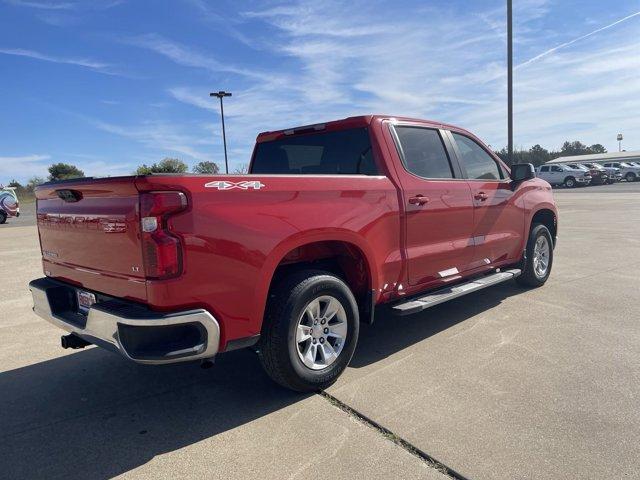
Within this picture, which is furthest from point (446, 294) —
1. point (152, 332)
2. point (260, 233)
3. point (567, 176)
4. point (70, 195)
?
point (567, 176)

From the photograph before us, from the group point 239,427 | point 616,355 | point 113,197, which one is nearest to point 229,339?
point 239,427

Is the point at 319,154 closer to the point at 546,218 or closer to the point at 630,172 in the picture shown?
the point at 546,218

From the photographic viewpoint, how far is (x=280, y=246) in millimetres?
3107

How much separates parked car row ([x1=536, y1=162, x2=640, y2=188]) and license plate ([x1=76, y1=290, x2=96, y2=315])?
38.1 m

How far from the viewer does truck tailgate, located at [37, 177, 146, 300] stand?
9.07ft

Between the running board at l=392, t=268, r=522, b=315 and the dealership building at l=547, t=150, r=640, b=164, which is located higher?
the dealership building at l=547, t=150, r=640, b=164

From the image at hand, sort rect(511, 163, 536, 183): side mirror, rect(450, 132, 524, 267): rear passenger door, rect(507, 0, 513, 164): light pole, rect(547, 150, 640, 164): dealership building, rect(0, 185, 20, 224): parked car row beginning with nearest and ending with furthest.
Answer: rect(450, 132, 524, 267): rear passenger door, rect(511, 163, 536, 183): side mirror, rect(507, 0, 513, 164): light pole, rect(0, 185, 20, 224): parked car row, rect(547, 150, 640, 164): dealership building

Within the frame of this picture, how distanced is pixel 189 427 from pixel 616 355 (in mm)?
3325

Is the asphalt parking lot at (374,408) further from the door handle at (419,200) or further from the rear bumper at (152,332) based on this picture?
the door handle at (419,200)

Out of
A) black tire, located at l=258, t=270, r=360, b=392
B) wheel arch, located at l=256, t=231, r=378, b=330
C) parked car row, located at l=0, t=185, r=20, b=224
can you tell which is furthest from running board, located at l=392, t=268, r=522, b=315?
parked car row, located at l=0, t=185, r=20, b=224

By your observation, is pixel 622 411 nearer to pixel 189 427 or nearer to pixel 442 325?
pixel 442 325

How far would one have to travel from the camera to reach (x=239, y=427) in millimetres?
3018

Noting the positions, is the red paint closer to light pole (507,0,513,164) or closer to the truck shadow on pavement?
the truck shadow on pavement

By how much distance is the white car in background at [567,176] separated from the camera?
118 ft
